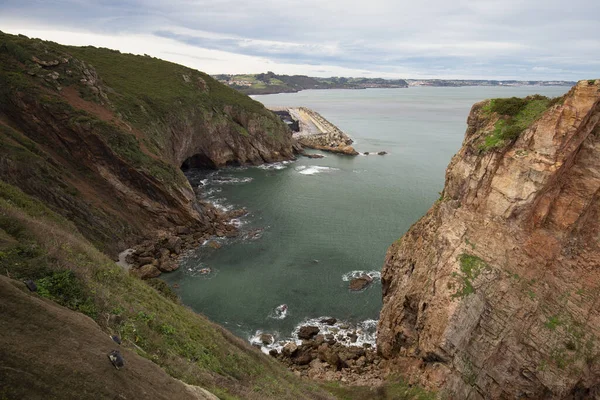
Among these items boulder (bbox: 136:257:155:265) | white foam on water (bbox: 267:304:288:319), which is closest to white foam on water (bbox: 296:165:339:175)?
boulder (bbox: 136:257:155:265)

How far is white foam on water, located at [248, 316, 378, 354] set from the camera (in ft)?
94.7

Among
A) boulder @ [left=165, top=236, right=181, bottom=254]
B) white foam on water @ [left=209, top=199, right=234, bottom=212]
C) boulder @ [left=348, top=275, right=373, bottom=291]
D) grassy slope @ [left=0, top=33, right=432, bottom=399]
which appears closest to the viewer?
grassy slope @ [left=0, top=33, right=432, bottom=399]

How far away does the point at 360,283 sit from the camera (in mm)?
35812

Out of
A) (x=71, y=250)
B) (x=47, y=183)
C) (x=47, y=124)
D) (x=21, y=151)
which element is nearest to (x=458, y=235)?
(x=71, y=250)

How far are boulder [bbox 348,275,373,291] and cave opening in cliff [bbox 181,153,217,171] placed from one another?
49.2 metres

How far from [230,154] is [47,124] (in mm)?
40243

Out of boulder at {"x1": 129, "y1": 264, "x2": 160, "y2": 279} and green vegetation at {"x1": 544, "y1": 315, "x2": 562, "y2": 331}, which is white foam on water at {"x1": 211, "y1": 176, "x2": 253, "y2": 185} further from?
green vegetation at {"x1": 544, "y1": 315, "x2": 562, "y2": 331}

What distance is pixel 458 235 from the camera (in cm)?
2189

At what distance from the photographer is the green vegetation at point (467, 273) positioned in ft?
66.2

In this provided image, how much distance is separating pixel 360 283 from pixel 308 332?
862 cm

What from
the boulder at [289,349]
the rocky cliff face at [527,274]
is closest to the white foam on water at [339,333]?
the boulder at [289,349]

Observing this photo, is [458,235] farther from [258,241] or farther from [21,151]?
[21,151]

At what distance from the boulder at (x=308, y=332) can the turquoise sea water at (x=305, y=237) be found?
1.02 metres

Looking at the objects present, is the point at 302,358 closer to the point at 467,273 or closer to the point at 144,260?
the point at 467,273
